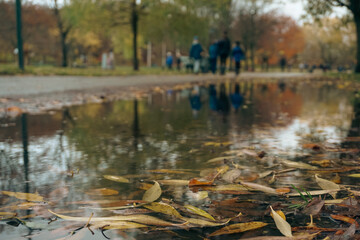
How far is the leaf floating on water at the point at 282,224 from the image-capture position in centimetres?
211

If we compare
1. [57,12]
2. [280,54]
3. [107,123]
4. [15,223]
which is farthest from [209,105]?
[280,54]

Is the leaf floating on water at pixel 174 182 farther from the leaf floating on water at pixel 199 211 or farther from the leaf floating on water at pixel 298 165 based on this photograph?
the leaf floating on water at pixel 298 165

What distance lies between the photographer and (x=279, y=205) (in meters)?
2.54

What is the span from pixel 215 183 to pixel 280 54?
83.0 metres

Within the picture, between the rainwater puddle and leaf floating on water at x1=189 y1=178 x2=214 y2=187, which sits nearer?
the rainwater puddle

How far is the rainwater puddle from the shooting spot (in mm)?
2301

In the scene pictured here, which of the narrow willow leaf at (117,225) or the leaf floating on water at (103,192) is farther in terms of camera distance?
the leaf floating on water at (103,192)

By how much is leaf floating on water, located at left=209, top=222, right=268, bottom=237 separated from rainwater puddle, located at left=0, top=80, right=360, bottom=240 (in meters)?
0.04

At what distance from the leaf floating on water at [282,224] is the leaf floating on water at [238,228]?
0.07 metres

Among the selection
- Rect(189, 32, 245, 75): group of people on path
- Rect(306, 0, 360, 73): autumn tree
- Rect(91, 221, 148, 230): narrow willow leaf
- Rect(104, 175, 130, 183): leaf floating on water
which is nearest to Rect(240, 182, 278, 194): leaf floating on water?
Rect(104, 175, 130, 183): leaf floating on water

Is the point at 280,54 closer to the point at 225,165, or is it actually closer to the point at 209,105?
the point at 209,105

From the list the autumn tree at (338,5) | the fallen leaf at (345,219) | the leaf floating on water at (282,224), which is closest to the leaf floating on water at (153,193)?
the leaf floating on water at (282,224)

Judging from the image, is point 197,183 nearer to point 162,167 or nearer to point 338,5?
point 162,167

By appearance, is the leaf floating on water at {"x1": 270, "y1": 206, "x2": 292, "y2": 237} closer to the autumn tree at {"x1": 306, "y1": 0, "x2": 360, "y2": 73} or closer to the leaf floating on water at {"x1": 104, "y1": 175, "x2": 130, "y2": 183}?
the leaf floating on water at {"x1": 104, "y1": 175, "x2": 130, "y2": 183}
